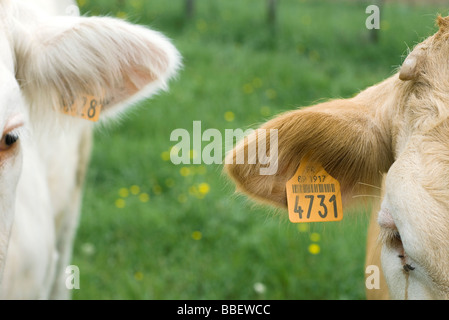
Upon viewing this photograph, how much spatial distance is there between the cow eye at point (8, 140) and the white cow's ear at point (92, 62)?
0.40 meters

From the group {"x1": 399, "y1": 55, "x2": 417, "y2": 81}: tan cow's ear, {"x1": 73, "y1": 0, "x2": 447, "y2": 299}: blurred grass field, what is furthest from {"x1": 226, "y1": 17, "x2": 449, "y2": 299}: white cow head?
{"x1": 73, "y1": 0, "x2": 447, "y2": 299}: blurred grass field

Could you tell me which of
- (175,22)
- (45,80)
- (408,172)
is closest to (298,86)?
(175,22)

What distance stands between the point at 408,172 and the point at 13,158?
1.19m

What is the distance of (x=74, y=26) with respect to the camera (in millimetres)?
2143

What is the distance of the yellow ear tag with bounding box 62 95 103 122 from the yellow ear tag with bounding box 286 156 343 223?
→ 842 millimetres

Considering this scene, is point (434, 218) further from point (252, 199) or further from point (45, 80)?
point (45, 80)

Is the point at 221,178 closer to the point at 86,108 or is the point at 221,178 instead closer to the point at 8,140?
the point at 86,108

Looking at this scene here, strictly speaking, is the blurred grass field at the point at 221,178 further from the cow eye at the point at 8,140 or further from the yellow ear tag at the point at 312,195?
the cow eye at the point at 8,140

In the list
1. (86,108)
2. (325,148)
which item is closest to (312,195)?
(325,148)

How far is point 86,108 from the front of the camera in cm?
232

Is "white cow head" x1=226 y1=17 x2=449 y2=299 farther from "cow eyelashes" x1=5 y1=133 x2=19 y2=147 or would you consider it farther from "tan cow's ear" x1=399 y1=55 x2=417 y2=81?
"cow eyelashes" x1=5 y1=133 x2=19 y2=147

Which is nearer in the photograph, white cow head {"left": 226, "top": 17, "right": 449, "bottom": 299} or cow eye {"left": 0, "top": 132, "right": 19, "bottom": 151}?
white cow head {"left": 226, "top": 17, "right": 449, "bottom": 299}

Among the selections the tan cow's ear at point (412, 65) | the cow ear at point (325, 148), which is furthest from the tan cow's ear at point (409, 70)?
the cow ear at point (325, 148)

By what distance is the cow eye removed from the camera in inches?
72.2
